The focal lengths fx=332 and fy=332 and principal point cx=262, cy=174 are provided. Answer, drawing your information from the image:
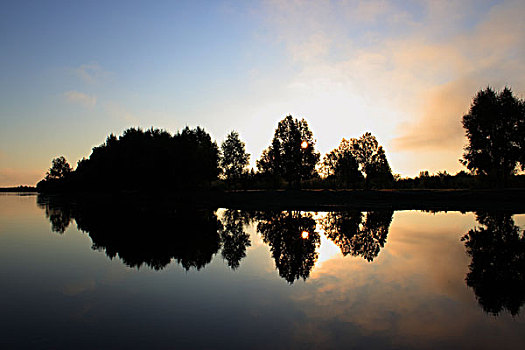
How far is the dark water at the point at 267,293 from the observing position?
7.78m

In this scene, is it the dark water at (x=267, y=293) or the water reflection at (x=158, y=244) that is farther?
the water reflection at (x=158, y=244)

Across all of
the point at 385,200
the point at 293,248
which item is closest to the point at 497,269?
the point at 293,248

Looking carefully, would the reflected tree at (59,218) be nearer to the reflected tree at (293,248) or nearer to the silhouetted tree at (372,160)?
the reflected tree at (293,248)

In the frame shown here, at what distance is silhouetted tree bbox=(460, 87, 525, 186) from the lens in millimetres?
62844

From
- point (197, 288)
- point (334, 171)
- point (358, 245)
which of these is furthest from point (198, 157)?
point (197, 288)

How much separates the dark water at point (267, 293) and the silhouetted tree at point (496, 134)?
171 feet

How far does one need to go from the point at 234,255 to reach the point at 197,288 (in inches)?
236

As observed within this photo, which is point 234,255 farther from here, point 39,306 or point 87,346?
point 87,346

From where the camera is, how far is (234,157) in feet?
397

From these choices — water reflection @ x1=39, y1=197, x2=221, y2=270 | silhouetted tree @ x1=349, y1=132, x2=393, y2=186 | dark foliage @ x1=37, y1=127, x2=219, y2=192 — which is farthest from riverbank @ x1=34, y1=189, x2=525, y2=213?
silhouetted tree @ x1=349, y1=132, x2=393, y2=186

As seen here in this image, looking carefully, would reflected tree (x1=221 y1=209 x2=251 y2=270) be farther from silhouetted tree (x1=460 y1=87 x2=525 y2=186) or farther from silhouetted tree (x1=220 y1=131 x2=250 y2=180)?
silhouetted tree (x1=220 y1=131 x2=250 y2=180)

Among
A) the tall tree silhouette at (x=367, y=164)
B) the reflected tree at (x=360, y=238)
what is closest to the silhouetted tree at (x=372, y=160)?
the tall tree silhouette at (x=367, y=164)

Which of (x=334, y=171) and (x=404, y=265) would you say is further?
(x=334, y=171)

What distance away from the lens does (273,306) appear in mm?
9805
